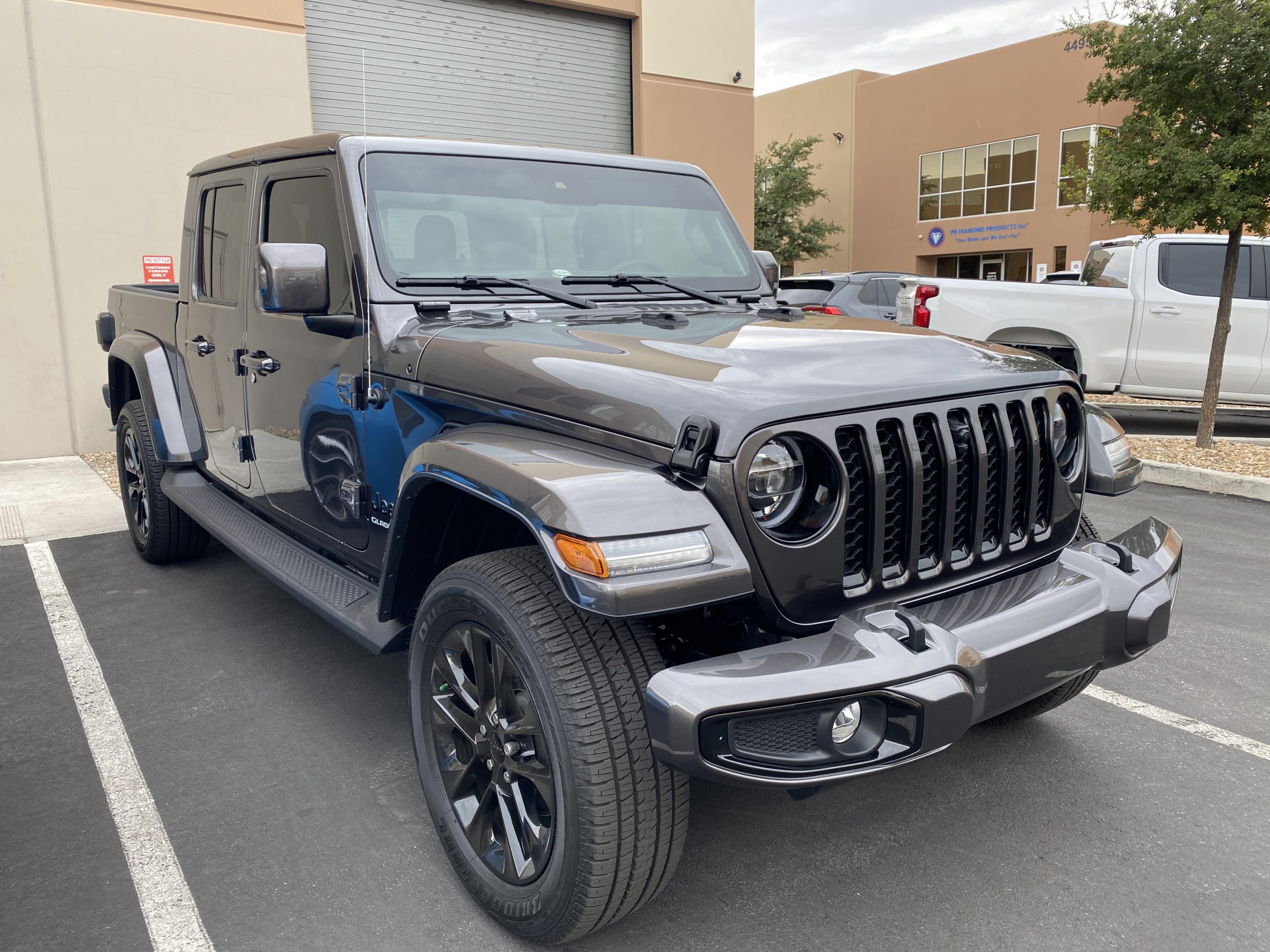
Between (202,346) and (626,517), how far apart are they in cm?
305

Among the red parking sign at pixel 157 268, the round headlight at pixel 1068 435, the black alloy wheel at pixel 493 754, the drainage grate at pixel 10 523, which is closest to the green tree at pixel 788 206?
the red parking sign at pixel 157 268

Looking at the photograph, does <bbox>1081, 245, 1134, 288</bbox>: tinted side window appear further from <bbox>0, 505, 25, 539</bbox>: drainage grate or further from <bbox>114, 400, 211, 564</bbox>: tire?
<bbox>0, 505, 25, 539</bbox>: drainage grate

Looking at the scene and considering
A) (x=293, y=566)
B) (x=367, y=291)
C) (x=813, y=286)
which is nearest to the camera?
(x=367, y=291)

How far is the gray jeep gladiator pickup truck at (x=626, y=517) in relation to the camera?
1941mm

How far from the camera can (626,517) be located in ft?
6.33

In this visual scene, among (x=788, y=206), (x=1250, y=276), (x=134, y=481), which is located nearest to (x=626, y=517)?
(x=134, y=481)

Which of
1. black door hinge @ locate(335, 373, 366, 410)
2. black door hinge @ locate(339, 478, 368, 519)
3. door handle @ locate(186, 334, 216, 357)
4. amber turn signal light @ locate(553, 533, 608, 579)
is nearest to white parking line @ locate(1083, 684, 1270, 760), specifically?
amber turn signal light @ locate(553, 533, 608, 579)

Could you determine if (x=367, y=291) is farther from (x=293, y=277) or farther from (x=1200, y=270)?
(x=1200, y=270)

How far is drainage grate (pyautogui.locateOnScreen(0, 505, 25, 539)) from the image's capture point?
607 centimetres

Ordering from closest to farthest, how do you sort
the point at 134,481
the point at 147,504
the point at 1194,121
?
the point at 147,504 → the point at 134,481 → the point at 1194,121

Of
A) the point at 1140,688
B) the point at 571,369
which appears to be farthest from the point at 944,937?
the point at 1140,688

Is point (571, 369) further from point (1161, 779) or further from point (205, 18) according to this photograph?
point (205, 18)

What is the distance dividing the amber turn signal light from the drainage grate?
17.9 feet

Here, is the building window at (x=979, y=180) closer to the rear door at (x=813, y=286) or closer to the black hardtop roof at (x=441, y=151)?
the rear door at (x=813, y=286)
